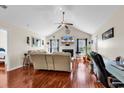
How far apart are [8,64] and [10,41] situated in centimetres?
109

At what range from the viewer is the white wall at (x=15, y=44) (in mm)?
6844

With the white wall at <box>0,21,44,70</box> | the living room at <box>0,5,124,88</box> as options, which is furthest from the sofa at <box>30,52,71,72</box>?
the white wall at <box>0,21,44,70</box>

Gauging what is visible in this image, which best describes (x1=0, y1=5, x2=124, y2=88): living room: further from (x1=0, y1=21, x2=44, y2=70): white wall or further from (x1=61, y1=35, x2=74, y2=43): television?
(x1=61, y1=35, x2=74, y2=43): television

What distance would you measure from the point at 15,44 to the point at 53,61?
2.36 meters

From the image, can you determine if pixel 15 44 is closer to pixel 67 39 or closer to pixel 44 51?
pixel 44 51

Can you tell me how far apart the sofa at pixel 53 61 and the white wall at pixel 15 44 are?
1.16 metres

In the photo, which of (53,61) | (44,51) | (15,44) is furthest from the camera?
(44,51)

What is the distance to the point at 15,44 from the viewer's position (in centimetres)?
753

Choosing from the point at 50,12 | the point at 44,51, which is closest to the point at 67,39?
the point at 44,51

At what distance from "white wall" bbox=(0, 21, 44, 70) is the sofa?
1158 mm

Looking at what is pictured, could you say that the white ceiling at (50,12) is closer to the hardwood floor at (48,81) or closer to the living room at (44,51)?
the living room at (44,51)
